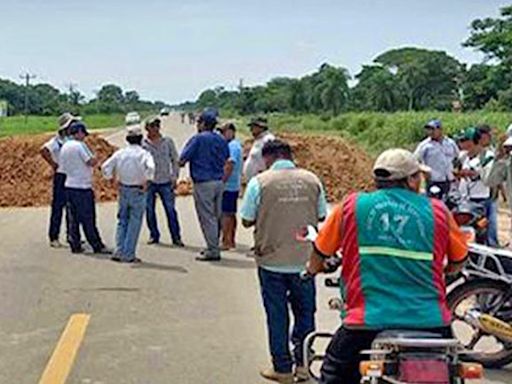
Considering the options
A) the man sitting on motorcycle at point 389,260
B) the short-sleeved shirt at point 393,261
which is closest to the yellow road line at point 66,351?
the man sitting on motorcycle at point 389,260

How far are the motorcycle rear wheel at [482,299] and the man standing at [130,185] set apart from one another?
5.89 meters

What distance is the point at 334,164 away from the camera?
24.8 m

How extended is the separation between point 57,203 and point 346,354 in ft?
32.3

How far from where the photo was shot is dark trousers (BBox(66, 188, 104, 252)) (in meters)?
13.3

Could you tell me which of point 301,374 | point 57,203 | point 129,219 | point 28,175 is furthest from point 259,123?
point 28,175

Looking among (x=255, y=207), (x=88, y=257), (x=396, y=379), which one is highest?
(x=255, y=207)

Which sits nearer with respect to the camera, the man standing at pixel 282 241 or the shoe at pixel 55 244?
the man standing at pixel 282 241

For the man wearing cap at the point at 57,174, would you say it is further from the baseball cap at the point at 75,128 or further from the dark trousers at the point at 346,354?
the dark trousers at the point at 346,354

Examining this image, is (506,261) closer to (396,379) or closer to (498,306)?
(498,306)

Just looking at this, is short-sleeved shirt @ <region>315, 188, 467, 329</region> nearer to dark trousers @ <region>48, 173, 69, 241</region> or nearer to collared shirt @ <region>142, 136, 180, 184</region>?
collared shirt @ <region>142, 136, 180, 184</region>

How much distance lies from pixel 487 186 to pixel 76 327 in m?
5.54

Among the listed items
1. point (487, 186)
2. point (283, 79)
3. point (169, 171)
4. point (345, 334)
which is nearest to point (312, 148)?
point (169, 171)

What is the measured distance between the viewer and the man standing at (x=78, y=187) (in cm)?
1320

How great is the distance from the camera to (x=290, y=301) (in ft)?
24.1
